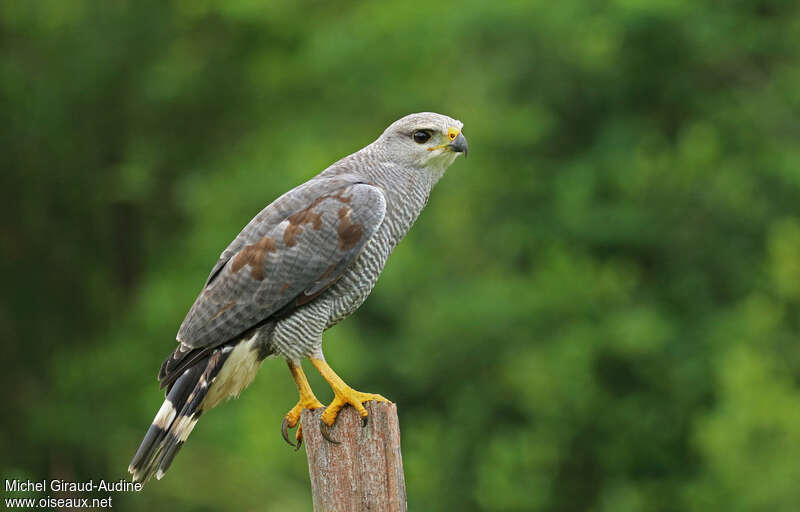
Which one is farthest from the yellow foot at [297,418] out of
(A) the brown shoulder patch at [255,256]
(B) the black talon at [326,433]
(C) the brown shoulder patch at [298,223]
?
(C) the brown shoulder patch at [298,223]

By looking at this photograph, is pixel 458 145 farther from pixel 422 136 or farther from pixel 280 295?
pixel 280 295

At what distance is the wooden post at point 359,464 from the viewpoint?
149 inches

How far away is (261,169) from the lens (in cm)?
1339

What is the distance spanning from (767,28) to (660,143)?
7.53 feet

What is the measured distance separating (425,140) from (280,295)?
960mm

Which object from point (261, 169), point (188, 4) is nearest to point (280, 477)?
point (261, 169)

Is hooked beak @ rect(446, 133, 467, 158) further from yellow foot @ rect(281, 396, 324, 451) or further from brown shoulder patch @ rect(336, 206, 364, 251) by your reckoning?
yellow foot @ rect(281, 396, 324, 451)

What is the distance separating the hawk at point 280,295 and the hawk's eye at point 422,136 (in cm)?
28

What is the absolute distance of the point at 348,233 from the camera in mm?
4195

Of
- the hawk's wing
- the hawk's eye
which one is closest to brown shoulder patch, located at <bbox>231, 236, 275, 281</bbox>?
the hawk's wing

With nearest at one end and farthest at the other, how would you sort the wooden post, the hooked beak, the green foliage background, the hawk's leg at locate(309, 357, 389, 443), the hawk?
the wooden post
the hawk's leg at locate(309, 357, 389, 443)
the hawk
the hooked beak
the green foliage background

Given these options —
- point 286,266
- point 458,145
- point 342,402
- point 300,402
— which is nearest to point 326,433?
Result: point 342,402

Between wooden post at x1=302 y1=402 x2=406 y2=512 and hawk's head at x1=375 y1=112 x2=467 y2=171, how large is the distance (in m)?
1.17

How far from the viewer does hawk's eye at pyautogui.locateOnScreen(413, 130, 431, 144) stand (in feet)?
14.7
